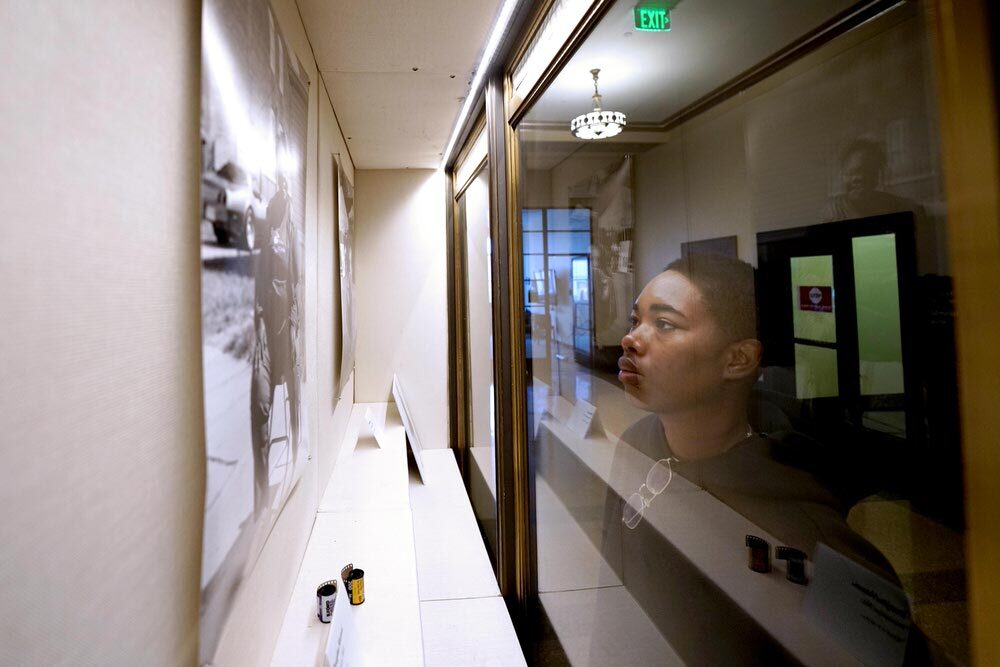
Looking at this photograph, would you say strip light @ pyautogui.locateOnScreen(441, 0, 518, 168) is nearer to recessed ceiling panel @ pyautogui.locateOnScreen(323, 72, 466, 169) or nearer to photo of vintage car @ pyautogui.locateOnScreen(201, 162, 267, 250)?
recessed ceiling panel @ pyautogui.locateOnScreen(323, 72, 466, 169)

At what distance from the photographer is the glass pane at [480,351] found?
96.3 inches

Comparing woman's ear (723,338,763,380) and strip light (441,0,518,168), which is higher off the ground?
strip light (441,0,518,168)

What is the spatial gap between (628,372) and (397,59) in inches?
65.1

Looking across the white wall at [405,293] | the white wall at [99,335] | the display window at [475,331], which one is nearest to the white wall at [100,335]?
the white wall at [99,335]

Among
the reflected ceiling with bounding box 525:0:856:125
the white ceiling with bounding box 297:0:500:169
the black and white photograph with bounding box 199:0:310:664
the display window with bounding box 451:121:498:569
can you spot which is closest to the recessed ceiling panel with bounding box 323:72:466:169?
the white ceiling with bounding box 297:0:500:169

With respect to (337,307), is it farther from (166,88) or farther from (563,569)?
(166,88)

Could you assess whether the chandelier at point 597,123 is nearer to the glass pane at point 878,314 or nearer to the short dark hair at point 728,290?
the short dark hair at point 728,290

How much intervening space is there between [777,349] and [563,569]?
1.18 metres

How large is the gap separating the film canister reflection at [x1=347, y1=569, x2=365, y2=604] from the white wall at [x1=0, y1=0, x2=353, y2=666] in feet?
2.86

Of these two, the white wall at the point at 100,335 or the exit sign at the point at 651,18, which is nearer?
the white wall at the point at 100,335

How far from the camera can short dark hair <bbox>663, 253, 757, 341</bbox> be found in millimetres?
604

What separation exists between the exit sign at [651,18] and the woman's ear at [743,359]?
1.77 ft

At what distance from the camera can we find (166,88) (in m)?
0.59

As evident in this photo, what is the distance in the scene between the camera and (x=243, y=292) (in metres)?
0.77
